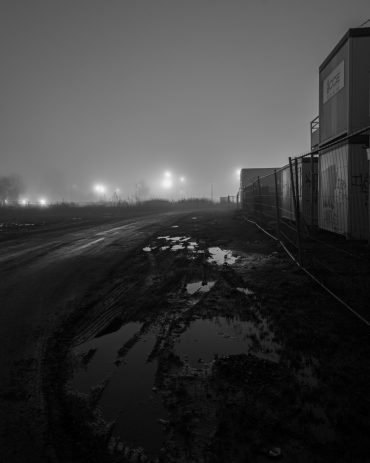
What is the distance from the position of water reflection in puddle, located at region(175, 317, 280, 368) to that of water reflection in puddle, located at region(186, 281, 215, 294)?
1.15 meters

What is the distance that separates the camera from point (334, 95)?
35.1ft

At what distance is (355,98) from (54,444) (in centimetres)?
1097

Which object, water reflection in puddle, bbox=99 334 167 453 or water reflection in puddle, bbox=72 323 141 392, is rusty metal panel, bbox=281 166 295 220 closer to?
water reflection in puddle, bbox=72 323 141 392

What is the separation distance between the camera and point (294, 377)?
2.70 metres

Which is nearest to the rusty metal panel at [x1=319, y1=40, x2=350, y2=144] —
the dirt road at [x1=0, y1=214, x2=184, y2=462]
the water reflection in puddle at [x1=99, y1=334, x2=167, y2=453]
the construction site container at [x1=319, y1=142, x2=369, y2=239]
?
the construction site container at [x1=319, y1=142, x2=369, y2=239]

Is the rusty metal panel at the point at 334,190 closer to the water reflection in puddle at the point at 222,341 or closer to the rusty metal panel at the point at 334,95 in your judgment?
the rusty metal panel at the point at 334,95

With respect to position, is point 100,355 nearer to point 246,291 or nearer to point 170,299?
point 170,299

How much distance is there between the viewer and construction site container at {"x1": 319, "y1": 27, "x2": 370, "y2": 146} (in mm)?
9406

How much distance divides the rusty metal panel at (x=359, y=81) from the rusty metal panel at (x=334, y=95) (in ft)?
0.67

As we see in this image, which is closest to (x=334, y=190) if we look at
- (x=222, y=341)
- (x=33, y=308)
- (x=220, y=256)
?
(x=220, y=256)

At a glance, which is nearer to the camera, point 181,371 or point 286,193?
point 181,371

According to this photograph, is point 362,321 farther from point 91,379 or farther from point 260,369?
point 91,379

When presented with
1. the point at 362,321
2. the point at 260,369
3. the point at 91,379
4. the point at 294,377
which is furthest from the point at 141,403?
the point at 362,321

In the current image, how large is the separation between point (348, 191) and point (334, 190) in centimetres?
102
